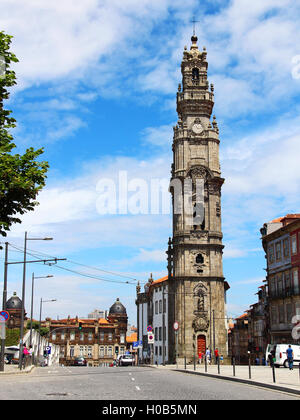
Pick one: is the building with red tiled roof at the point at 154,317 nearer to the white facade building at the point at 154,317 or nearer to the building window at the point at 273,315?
the white facade building at the point at 154,317

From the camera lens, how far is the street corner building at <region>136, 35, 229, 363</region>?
6525 centimetres

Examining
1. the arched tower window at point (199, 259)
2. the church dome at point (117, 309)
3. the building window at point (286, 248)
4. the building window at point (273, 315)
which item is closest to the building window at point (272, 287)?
the building window at point (273, 315)

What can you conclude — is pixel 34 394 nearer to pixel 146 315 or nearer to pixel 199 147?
pixel 199 147

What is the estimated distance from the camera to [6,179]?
57.2ft

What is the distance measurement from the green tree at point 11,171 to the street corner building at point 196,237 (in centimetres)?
4686

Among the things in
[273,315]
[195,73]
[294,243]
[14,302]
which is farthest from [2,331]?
[14,302]

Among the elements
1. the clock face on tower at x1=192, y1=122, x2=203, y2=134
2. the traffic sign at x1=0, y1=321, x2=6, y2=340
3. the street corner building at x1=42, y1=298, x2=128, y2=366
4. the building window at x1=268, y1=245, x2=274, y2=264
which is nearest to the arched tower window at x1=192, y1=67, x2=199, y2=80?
the clock face on tower at x1=192, y1=122, x2=203, y2=134

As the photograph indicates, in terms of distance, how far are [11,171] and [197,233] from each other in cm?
5079

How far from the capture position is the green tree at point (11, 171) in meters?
17.4

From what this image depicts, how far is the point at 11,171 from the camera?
680 inches

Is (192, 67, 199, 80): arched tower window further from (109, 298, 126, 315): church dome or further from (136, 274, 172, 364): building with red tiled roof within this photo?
(109, 298, 126, 315): church dome

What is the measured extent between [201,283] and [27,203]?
1956 inches

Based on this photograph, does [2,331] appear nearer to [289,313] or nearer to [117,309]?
[289,313]
